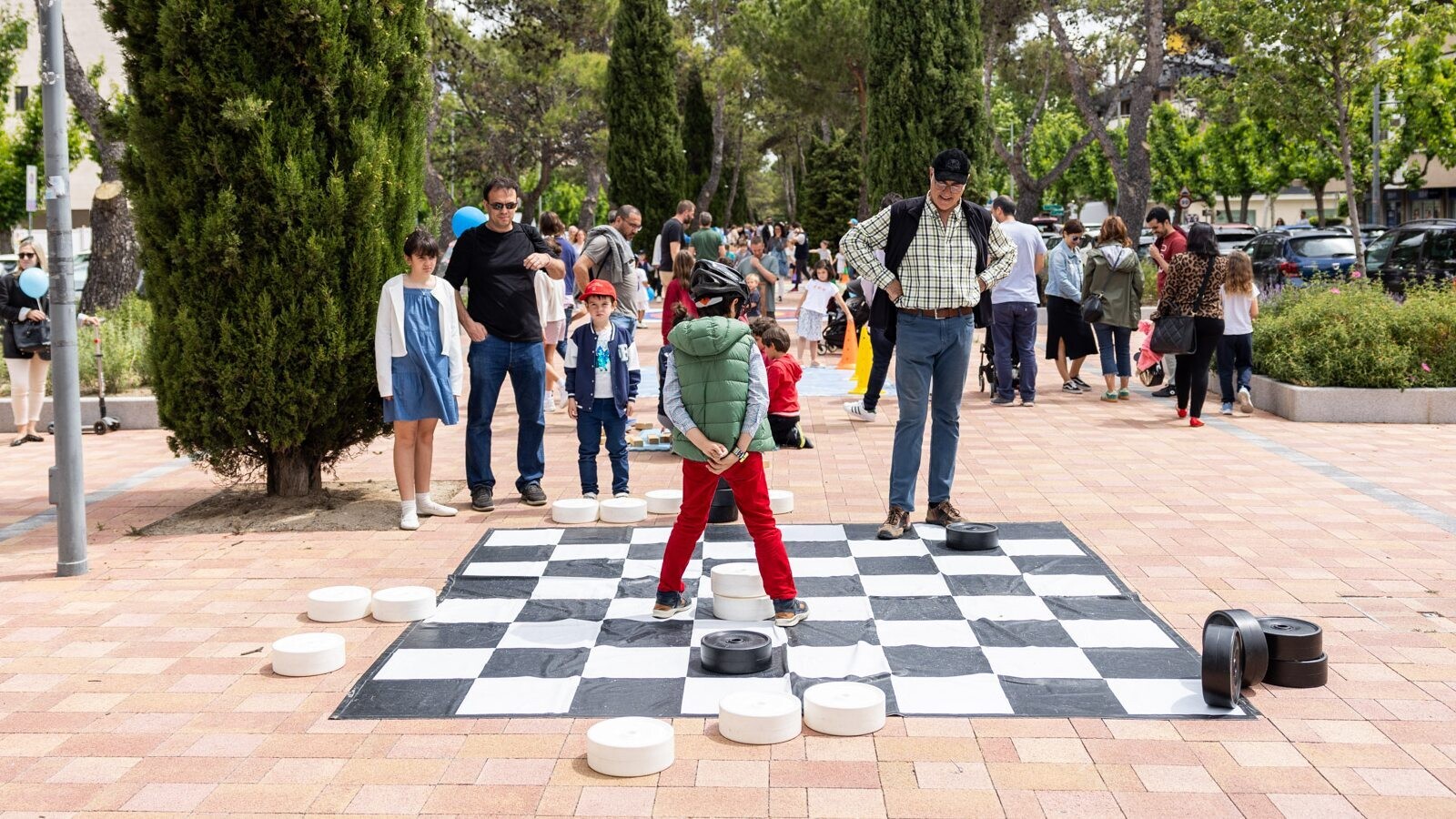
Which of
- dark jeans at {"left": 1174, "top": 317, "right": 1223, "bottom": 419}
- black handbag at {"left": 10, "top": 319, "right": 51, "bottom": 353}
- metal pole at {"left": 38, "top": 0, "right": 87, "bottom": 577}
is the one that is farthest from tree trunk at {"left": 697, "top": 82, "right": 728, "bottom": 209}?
metal pole at {"left": 38, "top": 0, "right": 87, "bottom": 577}

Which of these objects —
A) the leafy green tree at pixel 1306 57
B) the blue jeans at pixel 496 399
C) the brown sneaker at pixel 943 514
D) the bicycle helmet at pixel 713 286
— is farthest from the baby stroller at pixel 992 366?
the leafy green tree at pixel 1306 57

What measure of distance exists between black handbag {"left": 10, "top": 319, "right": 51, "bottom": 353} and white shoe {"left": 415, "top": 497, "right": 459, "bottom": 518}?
5.44 metres

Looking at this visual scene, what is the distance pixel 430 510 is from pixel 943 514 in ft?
9.65

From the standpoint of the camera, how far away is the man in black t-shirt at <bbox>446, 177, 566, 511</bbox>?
26.5 ft

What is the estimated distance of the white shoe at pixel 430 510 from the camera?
26.0 ft

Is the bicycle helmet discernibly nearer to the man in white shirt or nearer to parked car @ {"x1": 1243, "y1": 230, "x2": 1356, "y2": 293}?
the man in white shirt

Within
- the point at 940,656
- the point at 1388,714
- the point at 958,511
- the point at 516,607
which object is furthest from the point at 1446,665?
the point at 516,607

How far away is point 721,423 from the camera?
5414mm

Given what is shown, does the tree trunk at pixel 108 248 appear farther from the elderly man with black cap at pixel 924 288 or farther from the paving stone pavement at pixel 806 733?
the elderly man with black cap at pixel 924 288

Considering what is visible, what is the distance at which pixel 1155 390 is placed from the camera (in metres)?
13.4

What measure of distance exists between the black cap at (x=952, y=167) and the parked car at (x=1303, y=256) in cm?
1677

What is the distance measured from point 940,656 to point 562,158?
126ft

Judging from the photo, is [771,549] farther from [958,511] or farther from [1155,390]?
[1155,390]

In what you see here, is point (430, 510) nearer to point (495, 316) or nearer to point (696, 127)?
point (495, 316)
